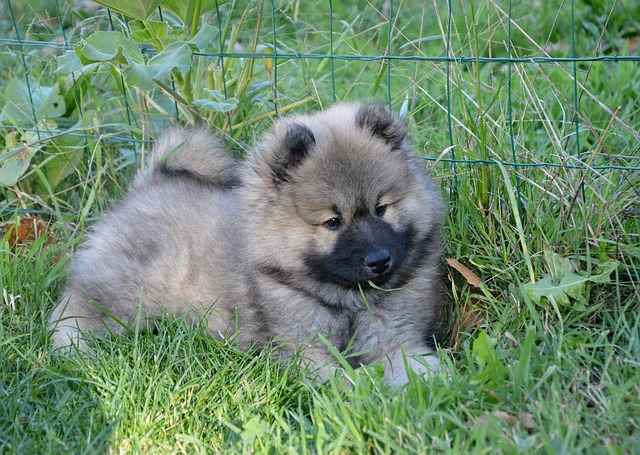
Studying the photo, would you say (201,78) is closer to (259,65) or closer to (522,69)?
(259,65)

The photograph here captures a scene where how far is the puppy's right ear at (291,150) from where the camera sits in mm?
2824

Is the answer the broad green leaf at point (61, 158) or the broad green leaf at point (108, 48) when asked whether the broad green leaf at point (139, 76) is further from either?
the broad green leaf at point (61, 158)

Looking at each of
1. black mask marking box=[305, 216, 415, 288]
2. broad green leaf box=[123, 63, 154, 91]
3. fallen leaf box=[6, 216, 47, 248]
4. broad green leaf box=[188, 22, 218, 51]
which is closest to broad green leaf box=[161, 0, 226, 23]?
broad green leaf box=[188, 22, 218, 51]

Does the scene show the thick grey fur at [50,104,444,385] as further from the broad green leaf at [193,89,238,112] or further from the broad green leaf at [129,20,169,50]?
the broad green leaf at [129,20,169,50]

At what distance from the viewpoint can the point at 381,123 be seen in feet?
9.64

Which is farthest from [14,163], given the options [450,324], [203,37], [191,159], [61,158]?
[450,324]

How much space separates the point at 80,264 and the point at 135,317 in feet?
1.20

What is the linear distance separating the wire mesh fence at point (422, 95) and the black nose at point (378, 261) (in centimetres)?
67

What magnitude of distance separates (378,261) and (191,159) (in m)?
1.13

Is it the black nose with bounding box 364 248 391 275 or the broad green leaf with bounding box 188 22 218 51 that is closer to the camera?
the black nose with bounding box 364 248 391 275

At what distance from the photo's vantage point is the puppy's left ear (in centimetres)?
294

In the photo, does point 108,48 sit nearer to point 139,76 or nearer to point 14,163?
point 139,76

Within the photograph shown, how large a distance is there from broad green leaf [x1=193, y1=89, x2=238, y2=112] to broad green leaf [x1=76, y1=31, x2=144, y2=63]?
0.28 meters

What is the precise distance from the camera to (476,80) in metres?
3.35
